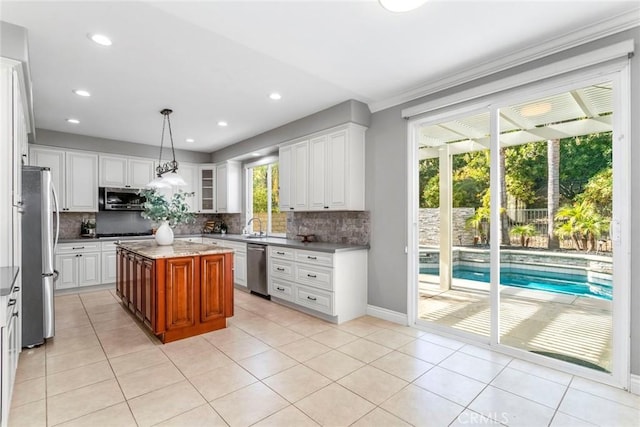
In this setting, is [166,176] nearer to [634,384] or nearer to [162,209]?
[162,209]

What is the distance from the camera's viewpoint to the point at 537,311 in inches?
115

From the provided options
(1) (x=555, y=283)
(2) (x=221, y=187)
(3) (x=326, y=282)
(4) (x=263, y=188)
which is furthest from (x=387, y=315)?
(2) (x=221, y=187)

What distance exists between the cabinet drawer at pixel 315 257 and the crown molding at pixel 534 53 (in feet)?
6.45

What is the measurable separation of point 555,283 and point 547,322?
432 millimetres

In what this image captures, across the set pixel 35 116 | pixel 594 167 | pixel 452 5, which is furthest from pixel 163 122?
pixel 594 167

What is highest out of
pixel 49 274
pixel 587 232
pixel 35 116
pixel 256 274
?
pixel 35 116

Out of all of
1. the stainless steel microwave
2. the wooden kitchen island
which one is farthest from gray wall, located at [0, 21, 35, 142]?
the stainless steel microwave

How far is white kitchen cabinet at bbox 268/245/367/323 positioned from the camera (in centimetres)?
372

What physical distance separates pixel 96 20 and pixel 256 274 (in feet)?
11.5

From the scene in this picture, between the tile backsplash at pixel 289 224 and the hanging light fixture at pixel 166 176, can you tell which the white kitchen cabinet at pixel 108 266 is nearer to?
the tile backsplash at pixel 289 224

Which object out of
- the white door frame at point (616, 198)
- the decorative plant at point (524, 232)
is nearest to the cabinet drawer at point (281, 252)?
the white door frame at point (616, 198)

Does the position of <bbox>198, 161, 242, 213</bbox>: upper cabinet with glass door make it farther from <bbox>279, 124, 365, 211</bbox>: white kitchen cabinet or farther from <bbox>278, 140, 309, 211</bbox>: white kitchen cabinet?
<bbox>279, 124, 365, 211</bbox>: white kitchen cabinet

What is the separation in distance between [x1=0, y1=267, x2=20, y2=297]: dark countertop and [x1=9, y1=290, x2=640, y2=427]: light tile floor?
0.89 m

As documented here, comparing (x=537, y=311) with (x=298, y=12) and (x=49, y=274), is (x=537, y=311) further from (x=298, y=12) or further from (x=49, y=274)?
(x=49, y=274)
